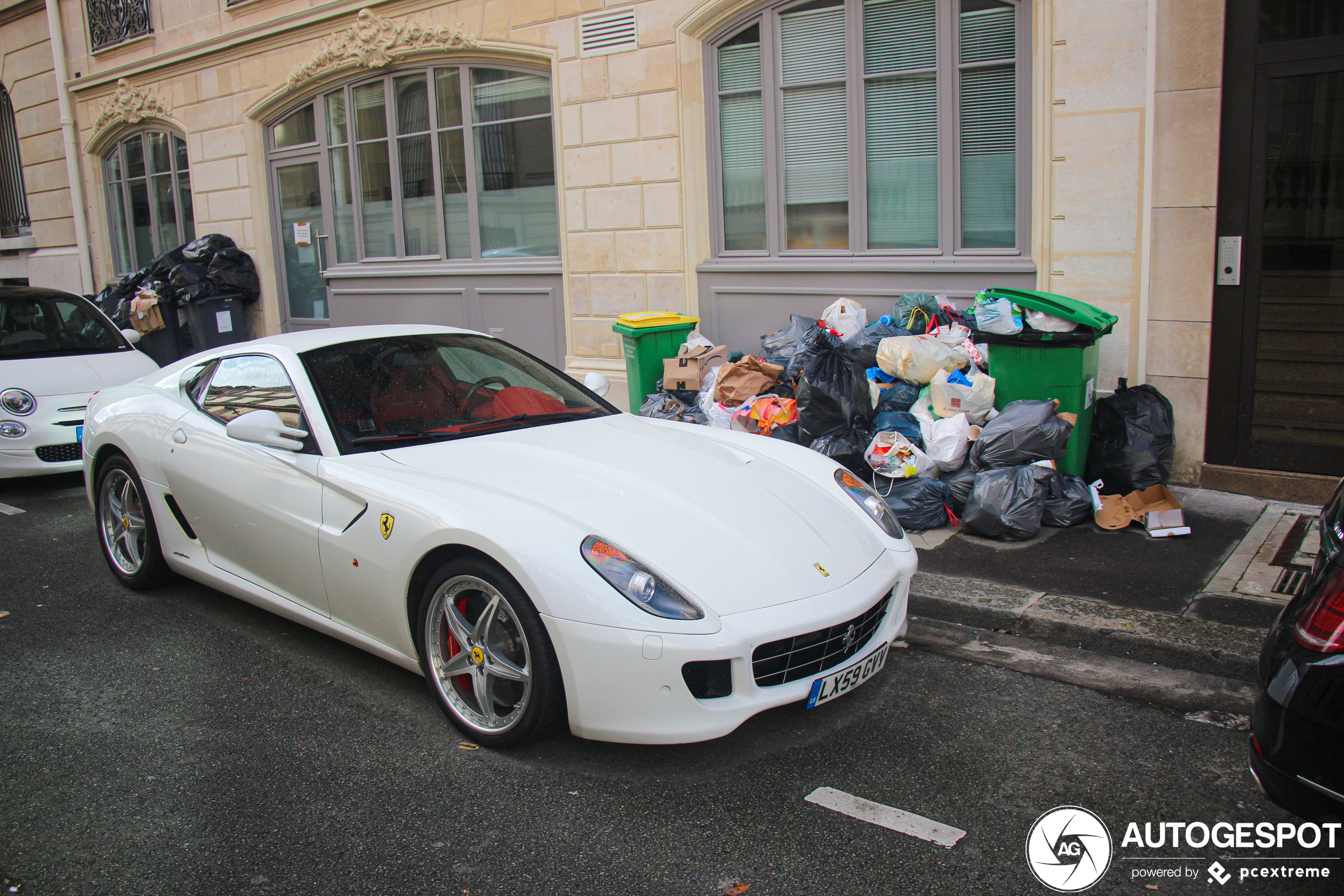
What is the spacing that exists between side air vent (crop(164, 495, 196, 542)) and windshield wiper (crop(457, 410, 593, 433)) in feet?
4.76

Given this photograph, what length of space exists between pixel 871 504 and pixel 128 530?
3725 millimetres

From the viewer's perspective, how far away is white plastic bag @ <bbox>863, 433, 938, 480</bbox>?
603cm

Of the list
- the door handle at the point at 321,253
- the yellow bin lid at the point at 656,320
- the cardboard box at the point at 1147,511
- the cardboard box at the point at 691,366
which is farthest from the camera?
the door handle at the point at 321,253

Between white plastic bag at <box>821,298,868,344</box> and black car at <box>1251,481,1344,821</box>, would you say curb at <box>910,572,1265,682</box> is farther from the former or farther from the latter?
white plastic bag at <box>821,298,868,344</box>

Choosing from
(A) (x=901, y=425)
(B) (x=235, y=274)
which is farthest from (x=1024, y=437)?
(B) (x=235, y=274)

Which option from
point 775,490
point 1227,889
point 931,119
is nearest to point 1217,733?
point 1227,889

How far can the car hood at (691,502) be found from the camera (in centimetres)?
325

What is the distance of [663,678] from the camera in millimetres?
3029

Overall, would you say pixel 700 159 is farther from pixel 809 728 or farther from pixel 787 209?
pixel 809 728

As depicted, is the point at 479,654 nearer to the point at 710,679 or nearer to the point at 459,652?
the point at 459,652

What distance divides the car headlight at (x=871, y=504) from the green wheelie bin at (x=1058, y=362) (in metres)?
2.37

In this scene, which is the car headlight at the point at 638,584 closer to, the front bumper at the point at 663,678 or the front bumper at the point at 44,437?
the front bumper at the point at 663,678

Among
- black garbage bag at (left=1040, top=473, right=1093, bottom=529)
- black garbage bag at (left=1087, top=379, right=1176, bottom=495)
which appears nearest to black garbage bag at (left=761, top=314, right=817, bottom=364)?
black garbage bag at (left=1087, top=379, right=1176, bottom=495)

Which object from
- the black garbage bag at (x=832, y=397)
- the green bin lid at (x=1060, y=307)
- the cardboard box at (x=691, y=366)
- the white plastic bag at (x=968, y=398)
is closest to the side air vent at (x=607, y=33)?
the cardboard box at (x=691, y=366)
